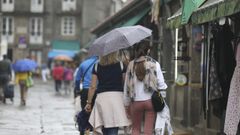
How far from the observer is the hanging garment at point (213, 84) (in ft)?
26.7

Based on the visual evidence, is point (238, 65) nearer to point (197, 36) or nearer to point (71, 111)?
point (197, 36)

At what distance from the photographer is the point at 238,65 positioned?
7180 mm

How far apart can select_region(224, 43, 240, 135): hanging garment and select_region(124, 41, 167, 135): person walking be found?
1.13m

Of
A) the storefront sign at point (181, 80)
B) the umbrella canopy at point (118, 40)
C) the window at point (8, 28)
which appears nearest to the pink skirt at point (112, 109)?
the umbrella canopy at point (118, 40)

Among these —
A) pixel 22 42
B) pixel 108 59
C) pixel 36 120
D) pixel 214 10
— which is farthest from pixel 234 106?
pixel 22 42

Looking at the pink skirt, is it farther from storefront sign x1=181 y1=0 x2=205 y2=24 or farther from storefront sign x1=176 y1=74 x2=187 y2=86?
storefront sign x1=176 y1=74 x2=187 y2=86

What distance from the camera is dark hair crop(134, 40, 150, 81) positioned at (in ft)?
26.3

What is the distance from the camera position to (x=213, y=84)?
8.26 meters

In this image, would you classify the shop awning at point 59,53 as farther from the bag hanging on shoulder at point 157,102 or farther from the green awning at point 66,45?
the bag hanging on shoulder at point 157,102

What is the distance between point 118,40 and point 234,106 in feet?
6.69

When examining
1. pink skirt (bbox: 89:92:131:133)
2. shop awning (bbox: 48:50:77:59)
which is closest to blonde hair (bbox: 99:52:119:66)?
pink skirt (bbox: 89:92:131:133)

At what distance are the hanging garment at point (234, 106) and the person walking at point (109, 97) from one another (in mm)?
1618

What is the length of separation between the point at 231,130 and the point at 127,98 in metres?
1.60

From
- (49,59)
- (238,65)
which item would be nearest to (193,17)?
(238,65)
